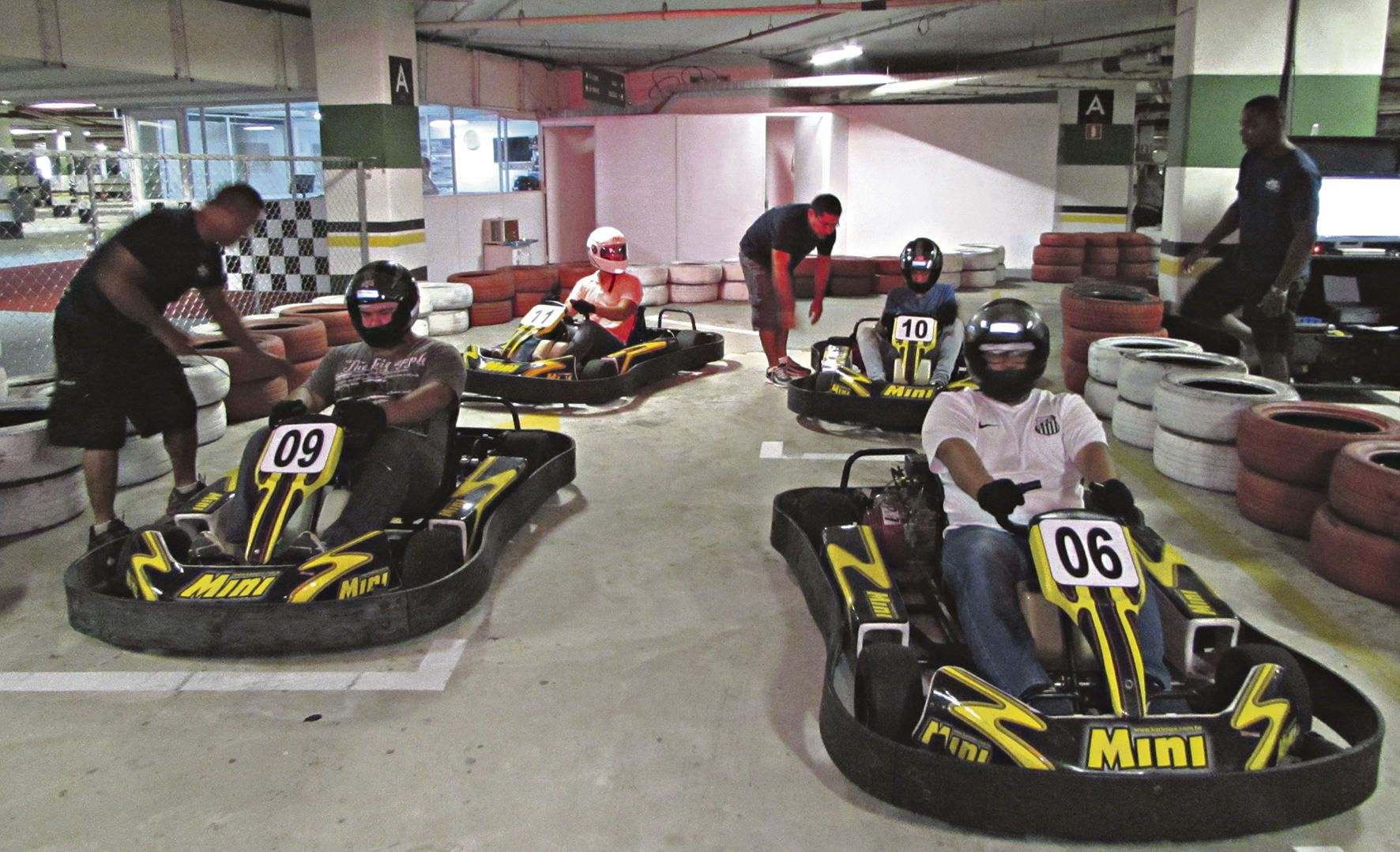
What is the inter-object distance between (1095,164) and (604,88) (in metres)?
6.22

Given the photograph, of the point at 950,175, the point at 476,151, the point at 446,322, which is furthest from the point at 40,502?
the point at 950,175

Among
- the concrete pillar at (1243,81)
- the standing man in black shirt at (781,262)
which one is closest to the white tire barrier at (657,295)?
the standing man in black shirt at (781,262)

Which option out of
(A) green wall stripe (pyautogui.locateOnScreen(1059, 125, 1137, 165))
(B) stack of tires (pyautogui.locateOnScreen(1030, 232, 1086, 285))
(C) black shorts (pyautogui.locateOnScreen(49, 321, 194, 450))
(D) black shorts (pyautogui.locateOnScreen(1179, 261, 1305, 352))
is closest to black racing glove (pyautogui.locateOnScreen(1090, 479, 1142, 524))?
(C) black shorts (pyautogui.locateOnScreen(49, 321, 194, 450))

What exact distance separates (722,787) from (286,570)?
1.24 m

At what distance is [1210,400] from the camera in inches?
159

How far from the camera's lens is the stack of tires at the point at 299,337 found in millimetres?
5457

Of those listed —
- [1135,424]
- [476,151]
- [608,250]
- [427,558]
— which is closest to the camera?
[427,558]

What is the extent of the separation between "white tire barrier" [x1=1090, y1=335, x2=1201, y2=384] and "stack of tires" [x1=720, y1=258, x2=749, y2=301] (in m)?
5.16

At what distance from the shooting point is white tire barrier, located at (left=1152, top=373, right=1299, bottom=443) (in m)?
4.03

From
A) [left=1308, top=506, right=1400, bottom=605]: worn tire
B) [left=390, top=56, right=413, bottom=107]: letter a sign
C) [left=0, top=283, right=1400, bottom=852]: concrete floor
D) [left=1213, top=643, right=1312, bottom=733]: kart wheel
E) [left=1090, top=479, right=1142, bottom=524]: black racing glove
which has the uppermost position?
[left=390, top=56, right=413, bottom=107]: letter a sign

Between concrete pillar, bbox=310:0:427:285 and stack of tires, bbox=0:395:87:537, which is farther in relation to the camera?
concrete pillar, bbox=310:0:427:285

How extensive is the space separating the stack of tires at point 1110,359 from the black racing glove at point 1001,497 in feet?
10.4

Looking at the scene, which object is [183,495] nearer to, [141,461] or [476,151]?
[141,461]

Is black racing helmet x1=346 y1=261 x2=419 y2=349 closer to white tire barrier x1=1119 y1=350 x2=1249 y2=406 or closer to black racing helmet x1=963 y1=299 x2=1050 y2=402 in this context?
black racing helmet x1=963 y1=299 x2=1050 y2=402
